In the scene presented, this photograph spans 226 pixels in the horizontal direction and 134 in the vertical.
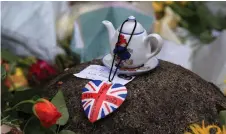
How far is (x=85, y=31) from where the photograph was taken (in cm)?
153

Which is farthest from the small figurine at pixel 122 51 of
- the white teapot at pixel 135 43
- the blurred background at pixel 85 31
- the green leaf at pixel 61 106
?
the blurred background at pixel 85 31

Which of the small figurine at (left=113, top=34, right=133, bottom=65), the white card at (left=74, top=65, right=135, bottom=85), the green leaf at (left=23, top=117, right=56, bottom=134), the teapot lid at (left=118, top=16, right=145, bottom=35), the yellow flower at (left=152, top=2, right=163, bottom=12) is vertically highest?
the teapot lid at (left=118, top=16, right=145, bottom=35)

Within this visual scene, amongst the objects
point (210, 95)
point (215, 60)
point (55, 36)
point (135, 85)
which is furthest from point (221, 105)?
point (55, 36)

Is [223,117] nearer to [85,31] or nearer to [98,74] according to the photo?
[98,74]

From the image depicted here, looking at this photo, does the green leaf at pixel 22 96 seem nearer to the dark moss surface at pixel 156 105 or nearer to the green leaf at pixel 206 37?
the dark moss surface at pixel 156 105

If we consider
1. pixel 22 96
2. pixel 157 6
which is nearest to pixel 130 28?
pixel 22 96

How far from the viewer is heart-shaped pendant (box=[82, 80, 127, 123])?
72 cm

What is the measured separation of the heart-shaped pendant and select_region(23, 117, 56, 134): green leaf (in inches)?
3.5

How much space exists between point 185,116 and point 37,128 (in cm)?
29

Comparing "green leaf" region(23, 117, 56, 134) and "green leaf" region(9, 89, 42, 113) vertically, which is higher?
"green leaf" region(9, 89, 42, 113)

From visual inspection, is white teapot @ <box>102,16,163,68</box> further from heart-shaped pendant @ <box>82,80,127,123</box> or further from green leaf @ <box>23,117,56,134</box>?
green leaf @ <box>23,117,56,134</box>

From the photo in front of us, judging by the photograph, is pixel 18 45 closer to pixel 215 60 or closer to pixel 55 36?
pixel 55 36

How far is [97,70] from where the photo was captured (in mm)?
862

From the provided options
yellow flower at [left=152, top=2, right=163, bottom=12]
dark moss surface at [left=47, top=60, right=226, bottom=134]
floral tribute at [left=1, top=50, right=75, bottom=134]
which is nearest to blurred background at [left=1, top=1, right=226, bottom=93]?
yellow flower at [left=152, top=2, right=163, bottom=12]
